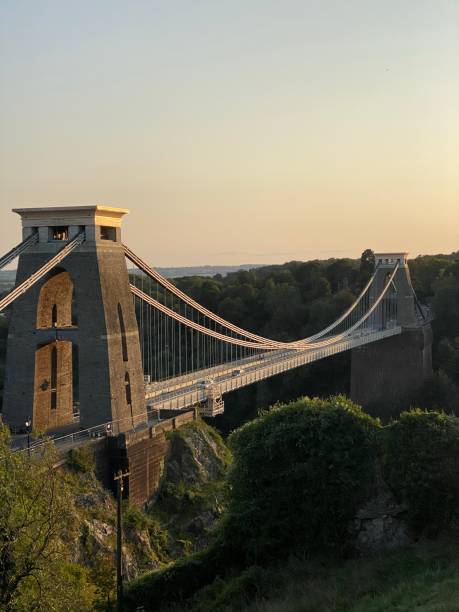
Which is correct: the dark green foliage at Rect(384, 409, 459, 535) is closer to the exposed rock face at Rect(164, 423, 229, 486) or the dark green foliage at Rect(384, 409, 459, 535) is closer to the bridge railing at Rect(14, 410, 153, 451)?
the bridge railing at Rect(14, 410, 153, 451)

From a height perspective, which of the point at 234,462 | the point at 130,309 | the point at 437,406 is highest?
the point at 130,309

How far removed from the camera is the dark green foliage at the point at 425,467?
45.6ft

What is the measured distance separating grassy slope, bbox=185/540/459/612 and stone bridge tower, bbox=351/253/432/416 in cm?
2981

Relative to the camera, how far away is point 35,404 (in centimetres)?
1905

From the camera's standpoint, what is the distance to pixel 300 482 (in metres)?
14.2

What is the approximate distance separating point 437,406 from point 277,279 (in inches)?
958

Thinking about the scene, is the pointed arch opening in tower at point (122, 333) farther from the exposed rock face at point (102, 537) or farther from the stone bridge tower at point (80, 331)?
the exposed rock face at point (102, 537)

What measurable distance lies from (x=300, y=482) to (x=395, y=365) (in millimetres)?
31853

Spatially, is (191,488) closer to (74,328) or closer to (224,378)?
(74,328)

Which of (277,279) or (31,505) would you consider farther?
(277,279)

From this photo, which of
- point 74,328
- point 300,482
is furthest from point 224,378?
point 300,482

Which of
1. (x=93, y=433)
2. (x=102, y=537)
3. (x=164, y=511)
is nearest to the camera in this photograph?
(x=102, y=537)

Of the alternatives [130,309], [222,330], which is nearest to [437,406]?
[222,330]

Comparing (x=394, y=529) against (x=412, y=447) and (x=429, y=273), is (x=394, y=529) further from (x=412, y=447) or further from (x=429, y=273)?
(x=429, y=273)
